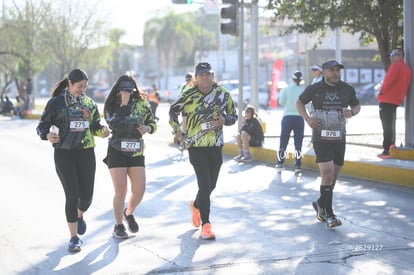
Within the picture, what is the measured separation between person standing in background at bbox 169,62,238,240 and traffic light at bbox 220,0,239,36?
870cm

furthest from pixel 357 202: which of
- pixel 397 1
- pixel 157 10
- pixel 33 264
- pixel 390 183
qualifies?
pixel 157 10

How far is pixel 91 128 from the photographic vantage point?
6633mm

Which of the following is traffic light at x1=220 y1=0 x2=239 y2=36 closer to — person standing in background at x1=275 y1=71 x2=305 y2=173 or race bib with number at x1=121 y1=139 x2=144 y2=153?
person standing in background at x1=275 y1=71 x2=305 y2=173

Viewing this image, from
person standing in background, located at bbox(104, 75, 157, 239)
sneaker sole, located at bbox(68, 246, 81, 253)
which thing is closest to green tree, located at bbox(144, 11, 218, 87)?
person standing in background, located at bbox(104, 75, 157, 239)

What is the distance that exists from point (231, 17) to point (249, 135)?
10.5 feet

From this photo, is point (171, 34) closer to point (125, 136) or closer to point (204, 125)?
point (204, 125)

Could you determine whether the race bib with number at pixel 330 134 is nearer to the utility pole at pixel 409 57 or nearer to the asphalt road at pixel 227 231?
the asphalt road at pixel 227 231

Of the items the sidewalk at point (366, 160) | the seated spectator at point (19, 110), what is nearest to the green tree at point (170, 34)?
the seated spectator at point (19, 110)

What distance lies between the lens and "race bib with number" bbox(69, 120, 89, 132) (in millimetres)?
6379

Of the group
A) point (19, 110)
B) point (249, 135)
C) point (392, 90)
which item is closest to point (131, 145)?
point (392, 90)

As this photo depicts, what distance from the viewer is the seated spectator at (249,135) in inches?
543

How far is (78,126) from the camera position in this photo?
641 centimetres

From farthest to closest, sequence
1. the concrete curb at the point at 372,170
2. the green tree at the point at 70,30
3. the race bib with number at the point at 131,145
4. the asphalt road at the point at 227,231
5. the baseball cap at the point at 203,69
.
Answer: the green tree at the point at 70,30 < the concrete curb at the point at 372,170 < the baseball cap at the point at 203,69 < the race bib with number at the point at 131,145 < the asphalt road at the point at 227,231

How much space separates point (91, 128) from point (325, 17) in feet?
33.4
